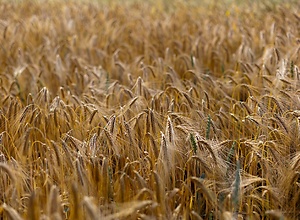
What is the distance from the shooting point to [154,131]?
1.87 metres

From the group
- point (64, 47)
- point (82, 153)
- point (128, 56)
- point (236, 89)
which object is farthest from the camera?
point (64, 47)

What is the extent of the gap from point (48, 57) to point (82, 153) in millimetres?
1886

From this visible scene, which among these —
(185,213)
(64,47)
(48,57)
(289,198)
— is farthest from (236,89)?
(64,47)

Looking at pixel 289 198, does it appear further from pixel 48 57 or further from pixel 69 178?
pixel 48 57

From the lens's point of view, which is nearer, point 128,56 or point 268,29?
point 128,56

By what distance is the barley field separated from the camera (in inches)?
58.9

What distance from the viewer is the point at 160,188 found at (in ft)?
4.62

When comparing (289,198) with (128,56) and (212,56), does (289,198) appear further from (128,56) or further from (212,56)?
(128,56)

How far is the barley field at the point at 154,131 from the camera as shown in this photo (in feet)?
4.91

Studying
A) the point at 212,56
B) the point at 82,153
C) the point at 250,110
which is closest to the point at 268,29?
the point at 212,56

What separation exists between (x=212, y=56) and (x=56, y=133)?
1.53 meters

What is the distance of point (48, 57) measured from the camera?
341 cm

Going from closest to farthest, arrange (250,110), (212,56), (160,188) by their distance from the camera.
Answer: (160,188)
(250,110)
(212,56)

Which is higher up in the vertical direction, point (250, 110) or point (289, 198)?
point (250, 110)
